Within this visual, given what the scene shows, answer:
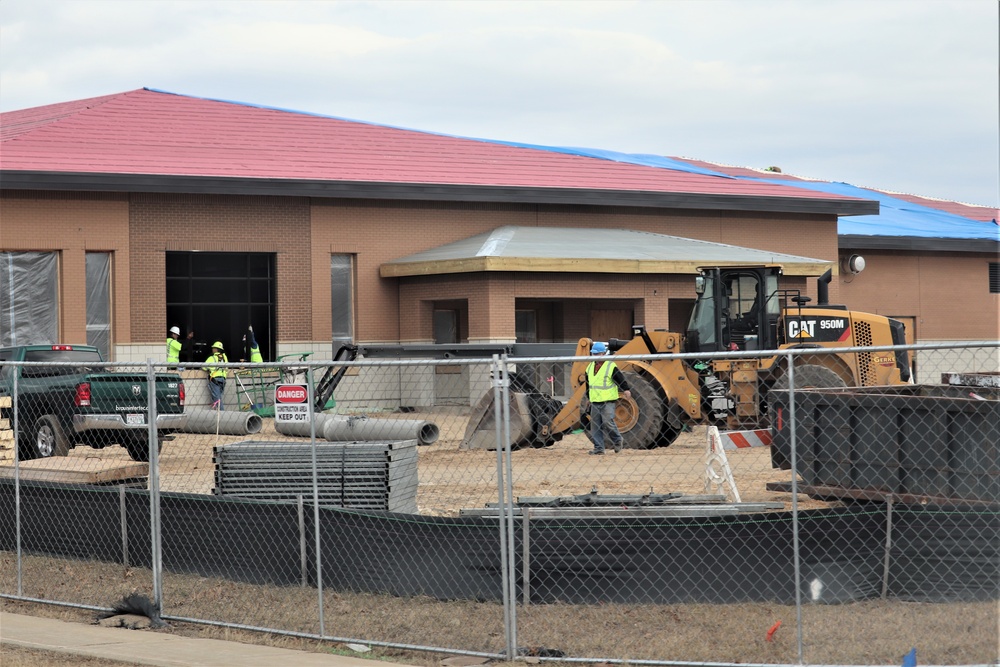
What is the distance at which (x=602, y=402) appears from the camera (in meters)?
18.8

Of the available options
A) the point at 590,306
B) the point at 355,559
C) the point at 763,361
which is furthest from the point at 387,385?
the point at 355,559

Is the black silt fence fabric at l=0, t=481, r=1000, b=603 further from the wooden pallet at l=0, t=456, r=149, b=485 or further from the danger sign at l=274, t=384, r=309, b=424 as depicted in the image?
the wooden pallet at l=0, t=456, r=149, b=485

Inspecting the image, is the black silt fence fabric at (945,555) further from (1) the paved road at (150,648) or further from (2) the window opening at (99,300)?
(2) the window opening at (99,300)

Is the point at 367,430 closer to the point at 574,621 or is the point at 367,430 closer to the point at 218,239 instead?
the point at 218,239

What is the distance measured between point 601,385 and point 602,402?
0.28m

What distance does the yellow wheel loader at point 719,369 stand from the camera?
20109mm

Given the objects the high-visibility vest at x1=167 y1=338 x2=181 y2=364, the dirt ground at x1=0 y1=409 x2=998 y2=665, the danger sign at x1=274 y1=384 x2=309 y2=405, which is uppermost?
the high-visibility vest at x1=167 y1=338 x2=181 y2=364

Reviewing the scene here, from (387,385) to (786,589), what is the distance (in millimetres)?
21356

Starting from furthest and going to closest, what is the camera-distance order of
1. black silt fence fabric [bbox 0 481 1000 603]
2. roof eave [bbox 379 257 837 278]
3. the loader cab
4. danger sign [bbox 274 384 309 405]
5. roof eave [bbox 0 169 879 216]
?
roof eave [bbox 379 257 837 278]
roof eave [bbox 0 169 879 216]
the loader cab
danger sign [bbox 274 384 309 405]
black silt fence fabric [bbox 0 481 1000 603]

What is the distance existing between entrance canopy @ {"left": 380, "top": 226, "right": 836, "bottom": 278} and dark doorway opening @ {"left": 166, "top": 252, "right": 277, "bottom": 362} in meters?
4.85

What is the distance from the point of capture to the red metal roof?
30.8 metres

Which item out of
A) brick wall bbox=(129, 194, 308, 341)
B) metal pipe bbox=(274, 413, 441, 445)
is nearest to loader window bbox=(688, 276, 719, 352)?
metal pipe bbox=(274, 413, 441, 445)

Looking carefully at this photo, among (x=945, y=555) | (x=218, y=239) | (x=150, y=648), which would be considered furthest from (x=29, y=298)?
(x=945, y=555)

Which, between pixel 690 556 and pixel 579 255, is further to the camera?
pixel 579 255
